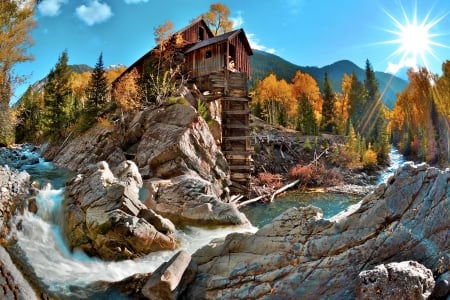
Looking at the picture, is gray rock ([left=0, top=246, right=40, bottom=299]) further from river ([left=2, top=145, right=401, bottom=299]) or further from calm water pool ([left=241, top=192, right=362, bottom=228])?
calm water pool ([left=241, top=192, right=362, bottom=228])

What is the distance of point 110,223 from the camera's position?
11.0 meters

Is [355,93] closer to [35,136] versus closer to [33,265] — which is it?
[35,136]

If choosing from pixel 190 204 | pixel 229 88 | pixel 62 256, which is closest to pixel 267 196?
pixel 229 88

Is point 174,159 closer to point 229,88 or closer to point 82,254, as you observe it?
point 82,254

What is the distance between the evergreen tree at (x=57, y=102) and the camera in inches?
1401

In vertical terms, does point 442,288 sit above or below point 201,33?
below

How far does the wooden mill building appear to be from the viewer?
2703cm

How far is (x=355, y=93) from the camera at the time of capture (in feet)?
219

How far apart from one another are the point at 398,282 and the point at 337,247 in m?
1.74

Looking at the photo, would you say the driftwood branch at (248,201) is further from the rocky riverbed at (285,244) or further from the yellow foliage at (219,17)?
the yellow foliage at (219,17)

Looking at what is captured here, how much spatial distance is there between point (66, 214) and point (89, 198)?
1.02m

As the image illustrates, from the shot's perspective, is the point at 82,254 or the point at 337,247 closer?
the point at 337,247

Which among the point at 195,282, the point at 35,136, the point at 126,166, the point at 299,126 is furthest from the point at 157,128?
the point at 299,126

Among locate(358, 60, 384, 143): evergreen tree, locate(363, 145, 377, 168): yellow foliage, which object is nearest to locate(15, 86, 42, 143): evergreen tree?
locate(363, 145, 377, 168): yellow foliage
